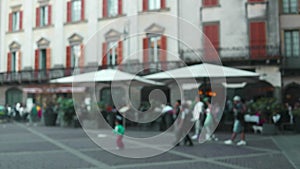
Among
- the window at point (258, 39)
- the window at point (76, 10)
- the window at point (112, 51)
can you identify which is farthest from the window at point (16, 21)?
the window at point (112, 51)

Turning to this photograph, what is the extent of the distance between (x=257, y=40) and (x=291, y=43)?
2552 millimetres

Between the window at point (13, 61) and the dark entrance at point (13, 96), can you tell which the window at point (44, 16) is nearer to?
the window at point (13, 61)

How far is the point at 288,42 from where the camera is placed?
21516 millimetres

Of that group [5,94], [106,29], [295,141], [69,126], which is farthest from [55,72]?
[106,29]

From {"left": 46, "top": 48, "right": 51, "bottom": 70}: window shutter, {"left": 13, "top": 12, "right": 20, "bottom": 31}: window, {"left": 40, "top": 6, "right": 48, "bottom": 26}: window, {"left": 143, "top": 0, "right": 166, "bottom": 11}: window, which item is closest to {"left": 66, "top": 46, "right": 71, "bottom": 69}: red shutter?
{"left": 46, "top": 48, "right": 51, "bottom": 70}: window shutter

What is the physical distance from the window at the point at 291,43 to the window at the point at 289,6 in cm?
129

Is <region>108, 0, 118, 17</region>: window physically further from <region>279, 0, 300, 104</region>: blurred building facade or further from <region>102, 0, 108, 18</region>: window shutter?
<region>279, 0, 300, 104</region>: blurred building facade

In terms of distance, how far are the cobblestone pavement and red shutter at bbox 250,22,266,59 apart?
34.6 ft

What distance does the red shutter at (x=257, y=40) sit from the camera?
2044cm

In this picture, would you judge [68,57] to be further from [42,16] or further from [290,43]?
[290,43]

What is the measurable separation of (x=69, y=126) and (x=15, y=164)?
1008cm

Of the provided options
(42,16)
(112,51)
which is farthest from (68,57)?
(112,51)

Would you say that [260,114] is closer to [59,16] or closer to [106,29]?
[106,29]

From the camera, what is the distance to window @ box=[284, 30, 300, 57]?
21.4 metres
